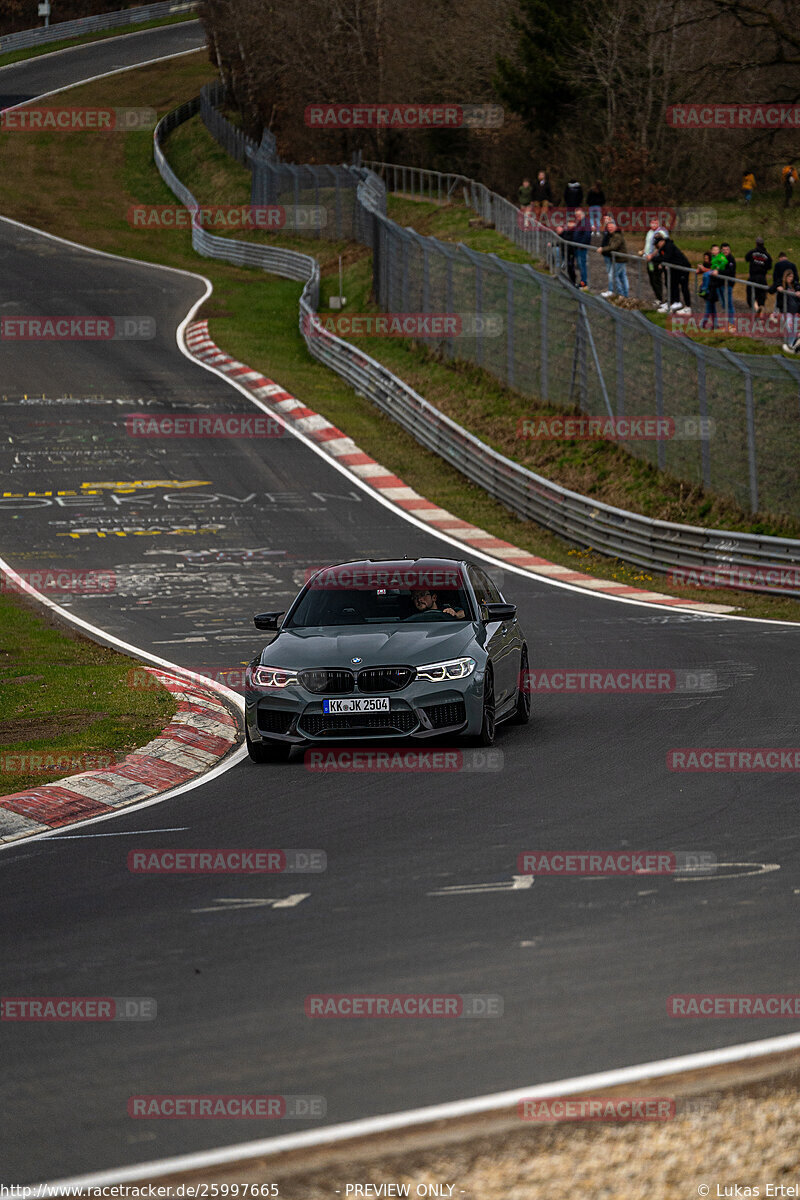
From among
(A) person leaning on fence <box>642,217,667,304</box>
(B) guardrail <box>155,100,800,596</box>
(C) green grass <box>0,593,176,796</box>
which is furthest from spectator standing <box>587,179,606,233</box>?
(C) green grass <box>0,593,176,796</box>

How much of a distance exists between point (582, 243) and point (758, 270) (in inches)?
245

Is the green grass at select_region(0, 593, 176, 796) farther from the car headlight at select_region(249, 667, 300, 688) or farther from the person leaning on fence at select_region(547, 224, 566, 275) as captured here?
→ the person leaning on fence at select_region(547, 224, 566, 275)

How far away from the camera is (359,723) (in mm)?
11359

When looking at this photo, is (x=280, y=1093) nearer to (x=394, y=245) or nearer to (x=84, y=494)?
(x=84, y=494)

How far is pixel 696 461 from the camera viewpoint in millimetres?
25531

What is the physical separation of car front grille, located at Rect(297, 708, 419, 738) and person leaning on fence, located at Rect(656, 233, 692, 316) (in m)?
22.2

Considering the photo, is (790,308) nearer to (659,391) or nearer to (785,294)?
(785,294)

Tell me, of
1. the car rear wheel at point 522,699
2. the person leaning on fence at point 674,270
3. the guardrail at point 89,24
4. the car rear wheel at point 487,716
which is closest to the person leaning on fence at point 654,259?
the person leaning on fence at point 674,270

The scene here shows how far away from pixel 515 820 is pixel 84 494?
2157 cm

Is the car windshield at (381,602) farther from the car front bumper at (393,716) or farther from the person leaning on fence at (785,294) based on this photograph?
the person leaning on fence at (785,294)

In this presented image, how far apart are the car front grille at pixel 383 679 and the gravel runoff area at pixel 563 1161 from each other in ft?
22.1

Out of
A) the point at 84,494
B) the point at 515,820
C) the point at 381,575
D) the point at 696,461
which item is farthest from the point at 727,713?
the point at 84,494

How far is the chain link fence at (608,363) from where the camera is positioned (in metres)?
23.3

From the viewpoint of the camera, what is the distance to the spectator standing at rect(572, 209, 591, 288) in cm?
3450
